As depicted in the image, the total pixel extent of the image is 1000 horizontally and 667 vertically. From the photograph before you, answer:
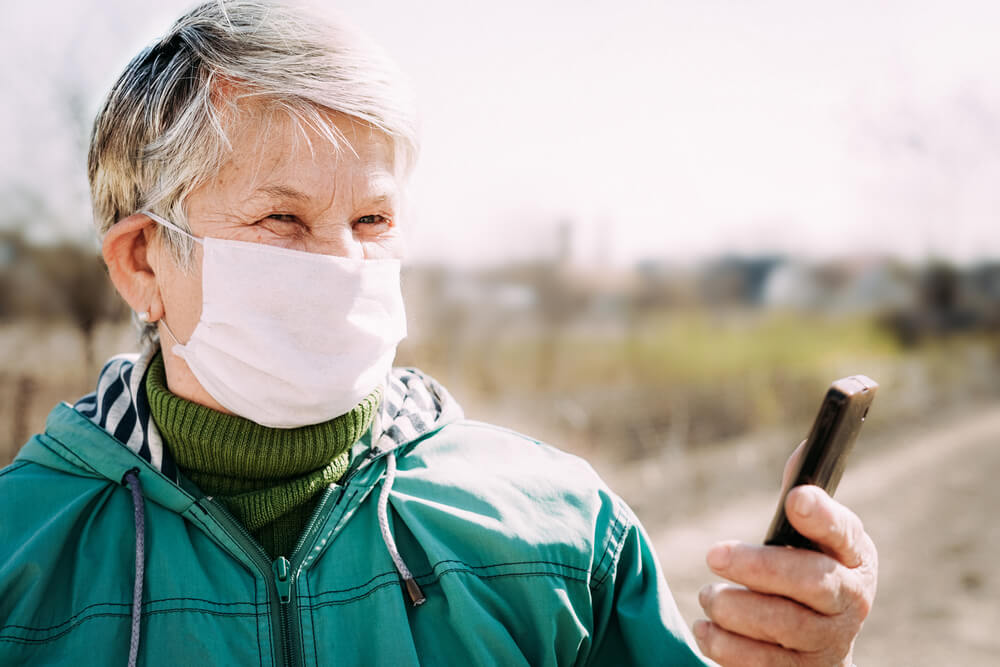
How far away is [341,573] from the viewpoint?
164 centimetres

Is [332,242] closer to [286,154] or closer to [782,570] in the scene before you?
[286,154]

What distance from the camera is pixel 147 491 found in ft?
5.44

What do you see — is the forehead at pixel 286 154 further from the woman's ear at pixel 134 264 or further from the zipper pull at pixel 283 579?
the zipper pull at pixel 283 579

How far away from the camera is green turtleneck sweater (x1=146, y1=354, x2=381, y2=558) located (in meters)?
1.71

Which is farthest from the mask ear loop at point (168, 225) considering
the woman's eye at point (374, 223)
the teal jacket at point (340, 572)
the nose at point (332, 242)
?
the teal jacket at point (340, 572)

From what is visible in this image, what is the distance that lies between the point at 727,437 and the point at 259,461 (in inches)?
372

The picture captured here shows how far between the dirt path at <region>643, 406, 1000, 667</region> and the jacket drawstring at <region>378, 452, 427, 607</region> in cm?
437

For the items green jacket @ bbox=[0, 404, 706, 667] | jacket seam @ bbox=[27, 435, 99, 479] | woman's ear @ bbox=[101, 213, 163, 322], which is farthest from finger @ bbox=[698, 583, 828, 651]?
woman's ear @ bbox=[101, 213, 163, 322]

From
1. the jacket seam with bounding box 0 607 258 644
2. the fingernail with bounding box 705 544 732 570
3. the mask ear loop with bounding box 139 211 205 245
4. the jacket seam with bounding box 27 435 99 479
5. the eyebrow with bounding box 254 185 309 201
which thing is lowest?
the jacket seam with bounding box 0 607 258 644

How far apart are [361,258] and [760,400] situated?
1037 cm

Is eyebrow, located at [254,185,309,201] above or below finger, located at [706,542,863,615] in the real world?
above

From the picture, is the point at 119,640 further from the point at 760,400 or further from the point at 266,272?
the point at 760,400

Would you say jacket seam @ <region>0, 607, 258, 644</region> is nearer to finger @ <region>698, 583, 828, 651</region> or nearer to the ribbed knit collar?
the ribbed knit collar

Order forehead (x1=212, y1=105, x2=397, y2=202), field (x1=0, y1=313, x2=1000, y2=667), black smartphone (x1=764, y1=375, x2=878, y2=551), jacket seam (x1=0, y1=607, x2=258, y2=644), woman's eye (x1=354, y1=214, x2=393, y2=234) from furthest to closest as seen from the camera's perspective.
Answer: field (x1=0, y1=313, x2=1000, y2=667)
woman's eye (x1=354, y1=214, x2=393, y2=234)
forehead (x1=212, y1=105, x2=397, y2=202)
jacket seam (x1=0, y1=607, x2=258, y2=644)
black smartphone (x1=764, y1=375, x2=878, y2=551)
